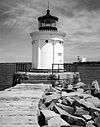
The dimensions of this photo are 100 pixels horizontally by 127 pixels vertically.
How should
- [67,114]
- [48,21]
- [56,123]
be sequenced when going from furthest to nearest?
[48,21] < [67,114] < [56,123]

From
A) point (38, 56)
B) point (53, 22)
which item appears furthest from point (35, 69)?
point (53, 22)

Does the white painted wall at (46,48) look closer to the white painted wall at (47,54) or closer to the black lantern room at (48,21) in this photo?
the white painted wall at (47,54)

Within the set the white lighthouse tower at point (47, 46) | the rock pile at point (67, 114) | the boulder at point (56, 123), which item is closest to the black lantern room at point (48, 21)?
the white lighthouse tower at point (47, 46)

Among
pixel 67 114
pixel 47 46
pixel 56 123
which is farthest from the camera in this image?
pixel 47 46

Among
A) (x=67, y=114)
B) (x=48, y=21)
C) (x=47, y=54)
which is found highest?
(x=48, y=21)

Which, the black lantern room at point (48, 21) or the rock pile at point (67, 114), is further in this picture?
the black lantern room at point (48, 21)

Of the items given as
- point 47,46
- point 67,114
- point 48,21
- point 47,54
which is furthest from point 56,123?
point 48,21

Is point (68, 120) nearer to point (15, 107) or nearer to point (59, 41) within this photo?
point (15, 107)

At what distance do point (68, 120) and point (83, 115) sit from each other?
536mm

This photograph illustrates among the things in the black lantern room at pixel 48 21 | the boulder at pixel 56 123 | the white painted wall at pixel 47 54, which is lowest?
the boulder at pixel 56 123

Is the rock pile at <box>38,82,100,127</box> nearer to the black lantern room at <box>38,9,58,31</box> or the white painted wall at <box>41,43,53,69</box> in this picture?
the white painted wall at <box>41,43,53,69</box>

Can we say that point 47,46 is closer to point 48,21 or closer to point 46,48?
point 46,48

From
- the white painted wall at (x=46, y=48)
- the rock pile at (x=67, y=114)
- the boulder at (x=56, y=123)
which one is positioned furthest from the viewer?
the white painted wall at (x=46, y=48)

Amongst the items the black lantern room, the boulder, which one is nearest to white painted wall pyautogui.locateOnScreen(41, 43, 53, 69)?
the black lantern room
